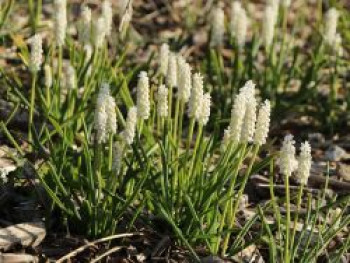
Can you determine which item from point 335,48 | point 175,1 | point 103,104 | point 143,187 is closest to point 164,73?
point 143,187

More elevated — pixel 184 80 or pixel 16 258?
pixel 184 80

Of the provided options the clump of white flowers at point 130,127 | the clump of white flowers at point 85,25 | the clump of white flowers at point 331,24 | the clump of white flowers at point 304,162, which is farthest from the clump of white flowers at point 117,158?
the clump of white flowers at point 331,24

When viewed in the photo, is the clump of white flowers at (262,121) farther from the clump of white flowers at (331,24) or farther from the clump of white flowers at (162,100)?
the clump of white flowers at (331,24)

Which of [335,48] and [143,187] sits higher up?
[335,48]

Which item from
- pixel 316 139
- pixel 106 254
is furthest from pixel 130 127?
pixel 316 139

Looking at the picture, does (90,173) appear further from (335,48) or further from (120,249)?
(335,48)

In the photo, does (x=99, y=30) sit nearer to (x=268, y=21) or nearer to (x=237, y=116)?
(x=268, y=21)
